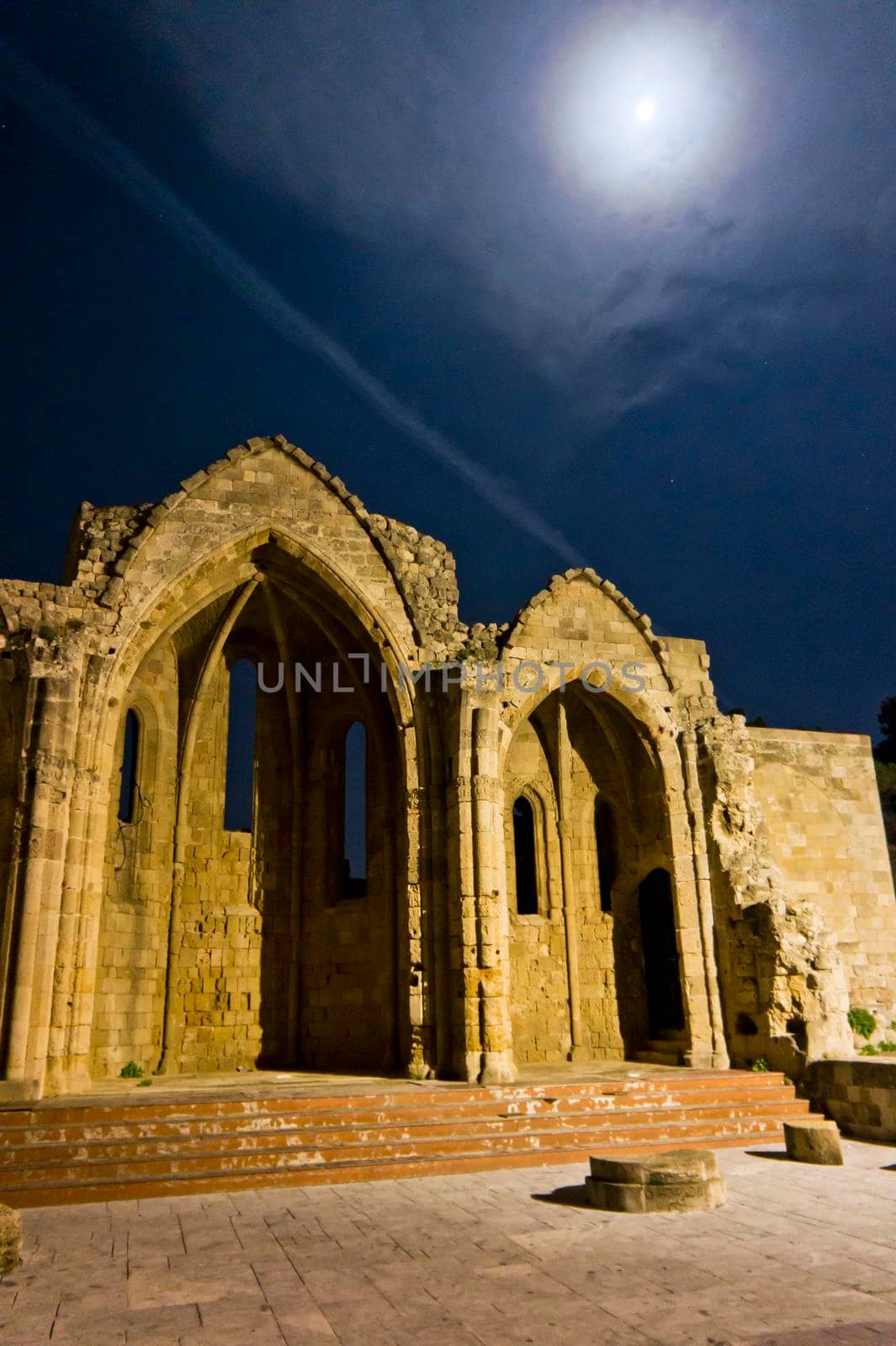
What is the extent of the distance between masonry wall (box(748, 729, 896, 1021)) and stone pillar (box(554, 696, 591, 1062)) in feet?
11.2

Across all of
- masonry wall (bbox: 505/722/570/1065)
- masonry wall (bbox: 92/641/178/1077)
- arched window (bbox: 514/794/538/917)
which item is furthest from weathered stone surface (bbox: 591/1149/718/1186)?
arched window (bbox: 514/794/538/917)

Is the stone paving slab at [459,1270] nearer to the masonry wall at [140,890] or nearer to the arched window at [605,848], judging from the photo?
the masonry wall at [140,890]

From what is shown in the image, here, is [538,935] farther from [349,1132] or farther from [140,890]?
[349,1132]

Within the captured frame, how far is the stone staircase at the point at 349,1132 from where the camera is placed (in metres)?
8.64

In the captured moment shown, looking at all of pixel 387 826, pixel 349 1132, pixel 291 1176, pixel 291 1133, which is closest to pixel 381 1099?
pixel 349 1132

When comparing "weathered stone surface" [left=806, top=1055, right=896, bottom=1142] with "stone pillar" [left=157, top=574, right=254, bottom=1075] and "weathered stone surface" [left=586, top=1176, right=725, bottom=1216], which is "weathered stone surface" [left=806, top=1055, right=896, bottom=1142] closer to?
"weathered stone surface" [left=586, top=1176, right=725, bottom=1216]

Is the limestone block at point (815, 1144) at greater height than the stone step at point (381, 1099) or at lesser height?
lesser

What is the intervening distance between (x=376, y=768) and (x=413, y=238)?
75339 mm

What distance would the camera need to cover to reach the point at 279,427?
84188 millimetres

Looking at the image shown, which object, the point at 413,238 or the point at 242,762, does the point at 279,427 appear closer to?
the point at 413,238

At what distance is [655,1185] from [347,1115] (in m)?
3.72

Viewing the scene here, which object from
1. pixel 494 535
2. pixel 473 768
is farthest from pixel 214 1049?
pixel 494 535

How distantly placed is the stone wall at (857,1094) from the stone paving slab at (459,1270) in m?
2.49

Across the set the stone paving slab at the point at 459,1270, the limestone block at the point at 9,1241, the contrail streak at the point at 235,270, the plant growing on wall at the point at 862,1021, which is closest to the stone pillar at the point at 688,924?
the plant growing on wall at the point at 862,1021
